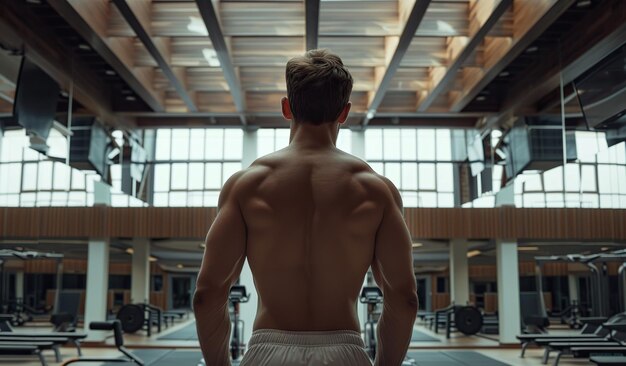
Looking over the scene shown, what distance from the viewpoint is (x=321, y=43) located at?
8.37 meters

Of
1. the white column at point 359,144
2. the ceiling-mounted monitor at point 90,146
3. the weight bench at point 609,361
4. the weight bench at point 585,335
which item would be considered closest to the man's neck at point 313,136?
the weight bench at point 609,361

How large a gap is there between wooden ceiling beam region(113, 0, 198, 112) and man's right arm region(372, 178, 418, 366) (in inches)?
224

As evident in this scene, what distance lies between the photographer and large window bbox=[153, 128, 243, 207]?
12.6m

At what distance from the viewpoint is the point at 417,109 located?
1134 cm

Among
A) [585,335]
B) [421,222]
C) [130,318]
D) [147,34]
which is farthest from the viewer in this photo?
[421,222]

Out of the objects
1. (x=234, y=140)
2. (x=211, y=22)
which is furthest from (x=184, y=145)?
(x=211, y=22)

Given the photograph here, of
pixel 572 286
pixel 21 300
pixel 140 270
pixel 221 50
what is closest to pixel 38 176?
pixel 21 300

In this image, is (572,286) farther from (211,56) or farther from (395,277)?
(395,277)

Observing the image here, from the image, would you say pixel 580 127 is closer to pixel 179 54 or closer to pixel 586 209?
pixel 586 209

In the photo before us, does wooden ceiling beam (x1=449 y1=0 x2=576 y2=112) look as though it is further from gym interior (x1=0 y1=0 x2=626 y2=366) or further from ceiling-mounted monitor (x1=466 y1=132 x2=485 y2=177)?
ceiling-mounted monitor (x1=466 y1=132 x2=485 y2=177)

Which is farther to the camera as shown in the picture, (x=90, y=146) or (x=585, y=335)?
(x=585, y=335)

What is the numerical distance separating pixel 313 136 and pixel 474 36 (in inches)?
244

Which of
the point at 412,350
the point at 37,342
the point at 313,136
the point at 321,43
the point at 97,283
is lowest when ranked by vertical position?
the point at 412,350

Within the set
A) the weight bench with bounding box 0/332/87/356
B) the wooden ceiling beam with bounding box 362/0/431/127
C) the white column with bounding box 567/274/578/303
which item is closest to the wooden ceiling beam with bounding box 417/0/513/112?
the wooden ceiling beam with bounding box 362/0/431/127
